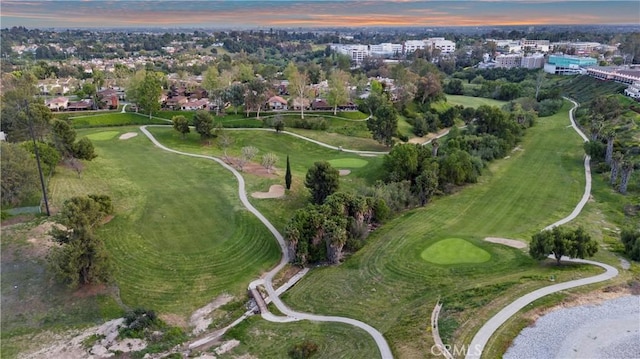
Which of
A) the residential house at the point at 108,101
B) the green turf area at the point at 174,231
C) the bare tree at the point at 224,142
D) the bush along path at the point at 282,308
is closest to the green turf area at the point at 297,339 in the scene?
the bush along path at the point at 282,308

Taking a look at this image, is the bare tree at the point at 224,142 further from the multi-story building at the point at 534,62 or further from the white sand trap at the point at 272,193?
the multi-story building at the point at 534,62

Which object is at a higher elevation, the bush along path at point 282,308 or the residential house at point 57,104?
the residential house at point 57,104

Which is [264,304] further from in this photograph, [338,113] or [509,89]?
[509,89]

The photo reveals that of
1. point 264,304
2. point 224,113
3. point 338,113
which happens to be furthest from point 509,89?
point 264,304

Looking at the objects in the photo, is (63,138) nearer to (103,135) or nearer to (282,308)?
(103,135)

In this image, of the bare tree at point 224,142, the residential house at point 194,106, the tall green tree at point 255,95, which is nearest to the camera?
the bare tree at point 224,142

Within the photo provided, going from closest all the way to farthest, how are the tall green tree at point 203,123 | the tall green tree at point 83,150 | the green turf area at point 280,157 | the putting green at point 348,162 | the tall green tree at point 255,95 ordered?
the green turf area at point 280,157 < the tall green tree at point 83,150 < the putting green at point 348,162 < the tall green tree at point 203,123 < the tall green tree at point 255,95

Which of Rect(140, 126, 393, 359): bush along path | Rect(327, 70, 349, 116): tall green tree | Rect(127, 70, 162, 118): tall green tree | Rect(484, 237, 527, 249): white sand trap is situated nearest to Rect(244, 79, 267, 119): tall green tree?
Rect(327, 70, 349, 116): tall green tree
